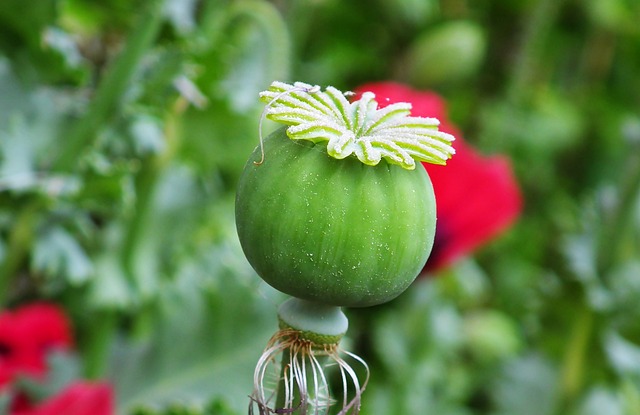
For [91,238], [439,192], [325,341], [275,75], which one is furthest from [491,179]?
[325,341]

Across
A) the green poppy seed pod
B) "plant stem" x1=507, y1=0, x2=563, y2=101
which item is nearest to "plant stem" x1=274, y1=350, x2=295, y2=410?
the green poppy seed pod

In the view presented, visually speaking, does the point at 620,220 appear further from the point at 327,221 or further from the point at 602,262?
the point at 327,221

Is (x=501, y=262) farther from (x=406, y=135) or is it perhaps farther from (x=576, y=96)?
(x=406, y=135)

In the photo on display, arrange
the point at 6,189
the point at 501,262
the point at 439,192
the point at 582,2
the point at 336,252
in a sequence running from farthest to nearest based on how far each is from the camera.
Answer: the point at 582,2 < the point at 501,262 < the point at 439,192 < the point at 6,189 < the point at 336,252

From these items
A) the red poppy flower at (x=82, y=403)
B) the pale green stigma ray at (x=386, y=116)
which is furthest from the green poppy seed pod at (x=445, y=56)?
the pale green stigma ray at (x=386, y=116)

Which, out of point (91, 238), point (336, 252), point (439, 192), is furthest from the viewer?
point (439, 192)

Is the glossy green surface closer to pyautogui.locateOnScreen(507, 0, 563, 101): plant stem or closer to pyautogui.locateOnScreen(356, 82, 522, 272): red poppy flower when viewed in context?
pyautogui.locateOnScreen(356, 82, 522, 272): red poppy flower

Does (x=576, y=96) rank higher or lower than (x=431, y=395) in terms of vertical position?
higher
